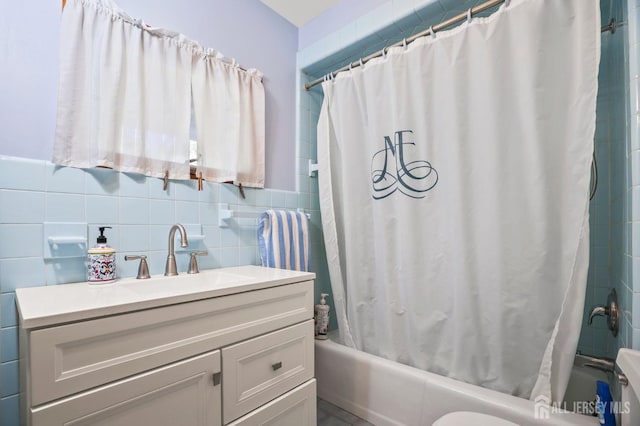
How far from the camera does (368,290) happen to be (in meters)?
1.59

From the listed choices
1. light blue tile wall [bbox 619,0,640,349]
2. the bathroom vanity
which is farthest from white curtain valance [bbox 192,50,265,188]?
light blue tile wall [bbox 619,0,640,349]

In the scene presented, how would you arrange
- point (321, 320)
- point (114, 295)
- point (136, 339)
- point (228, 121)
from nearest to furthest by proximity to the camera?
point (136, 339) → point (114, 295) → point (228, 121) → point (321, 320)

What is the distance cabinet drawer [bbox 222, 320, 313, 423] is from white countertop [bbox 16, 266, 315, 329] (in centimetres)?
19

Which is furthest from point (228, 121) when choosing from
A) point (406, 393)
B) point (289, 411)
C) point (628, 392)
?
point (628, 392)

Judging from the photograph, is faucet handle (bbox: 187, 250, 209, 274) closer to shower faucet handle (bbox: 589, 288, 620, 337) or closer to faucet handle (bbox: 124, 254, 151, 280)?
faucet handle (bbox: 124, 254, 151, 280)

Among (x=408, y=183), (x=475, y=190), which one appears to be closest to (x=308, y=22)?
(x=408, y=183)

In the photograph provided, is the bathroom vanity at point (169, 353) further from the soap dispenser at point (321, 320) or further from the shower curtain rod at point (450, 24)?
the shower curtain rod at point (450, 24)

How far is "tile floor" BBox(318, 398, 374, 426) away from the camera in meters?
1.40

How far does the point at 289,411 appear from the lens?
1.09m

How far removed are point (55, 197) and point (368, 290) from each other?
140cm

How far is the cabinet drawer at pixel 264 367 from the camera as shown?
36.2 inches

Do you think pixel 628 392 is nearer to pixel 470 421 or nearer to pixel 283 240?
pixel 470 421

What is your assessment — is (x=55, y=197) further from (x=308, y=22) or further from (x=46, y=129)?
(x=308, y=22)

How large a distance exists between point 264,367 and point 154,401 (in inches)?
13.8
